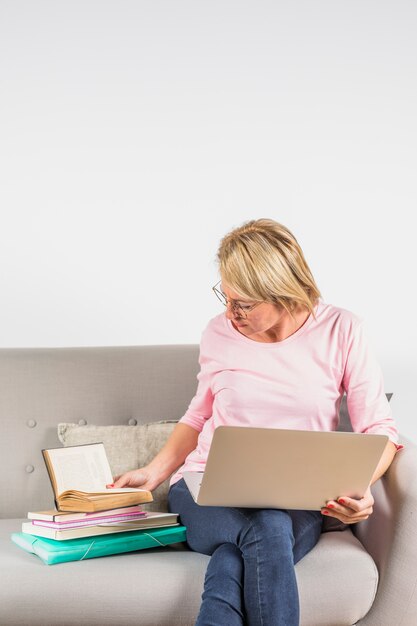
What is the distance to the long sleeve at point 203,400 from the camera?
224cm

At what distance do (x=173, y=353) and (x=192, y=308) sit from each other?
1.22ft

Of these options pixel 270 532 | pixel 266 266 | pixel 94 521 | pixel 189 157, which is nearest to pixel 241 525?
pixel 270 532

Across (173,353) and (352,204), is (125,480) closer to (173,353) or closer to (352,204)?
(173,353)

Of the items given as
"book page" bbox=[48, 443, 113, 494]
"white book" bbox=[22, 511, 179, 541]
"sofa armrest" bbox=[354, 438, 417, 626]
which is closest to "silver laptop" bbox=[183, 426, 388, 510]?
"sofa armrest" bbox=[354, 438, 417, 626]

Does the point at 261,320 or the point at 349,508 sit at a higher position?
the point at 261,320

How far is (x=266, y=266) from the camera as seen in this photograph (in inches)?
79.6

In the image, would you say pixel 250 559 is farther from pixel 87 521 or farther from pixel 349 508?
pixel 87 521

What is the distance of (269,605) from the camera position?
1.67 m

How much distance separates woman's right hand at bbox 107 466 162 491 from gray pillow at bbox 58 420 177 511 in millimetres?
131

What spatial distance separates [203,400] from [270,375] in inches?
8.7

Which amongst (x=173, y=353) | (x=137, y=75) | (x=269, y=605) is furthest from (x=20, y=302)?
(x=269, y=605)

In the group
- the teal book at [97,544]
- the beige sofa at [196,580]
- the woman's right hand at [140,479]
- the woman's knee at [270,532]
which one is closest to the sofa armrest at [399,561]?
the beige sofa at [196,580]

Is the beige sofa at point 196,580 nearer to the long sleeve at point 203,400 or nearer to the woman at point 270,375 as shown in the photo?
the woman at point 270,375

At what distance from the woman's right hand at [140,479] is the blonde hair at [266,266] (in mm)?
513
